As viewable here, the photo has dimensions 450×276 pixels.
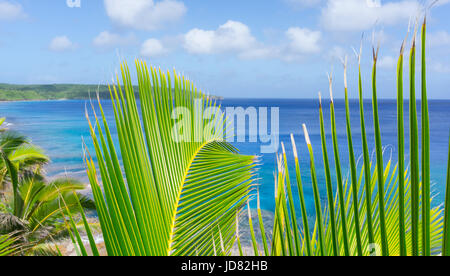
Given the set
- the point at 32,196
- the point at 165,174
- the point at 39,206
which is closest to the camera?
the point at 165,174

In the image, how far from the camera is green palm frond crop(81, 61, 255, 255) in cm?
71

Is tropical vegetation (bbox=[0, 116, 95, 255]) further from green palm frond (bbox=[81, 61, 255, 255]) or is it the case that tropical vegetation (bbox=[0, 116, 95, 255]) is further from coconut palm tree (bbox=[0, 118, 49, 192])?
green palm frond (bbox=[81, 61, 255, 255])

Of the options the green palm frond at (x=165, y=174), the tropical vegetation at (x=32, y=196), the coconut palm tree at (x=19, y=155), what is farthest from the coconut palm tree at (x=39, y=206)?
the green palm frond at (x=165, y=174)

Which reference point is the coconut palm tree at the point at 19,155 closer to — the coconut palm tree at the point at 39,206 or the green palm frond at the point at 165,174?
the coconut palm tree at the point at 39,206

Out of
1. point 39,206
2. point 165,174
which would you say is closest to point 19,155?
point 39,206

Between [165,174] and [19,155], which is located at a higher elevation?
[165,174]

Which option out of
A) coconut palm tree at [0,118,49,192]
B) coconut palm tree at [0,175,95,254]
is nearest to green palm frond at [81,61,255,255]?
coconut palm tree at [0,118,49,192]

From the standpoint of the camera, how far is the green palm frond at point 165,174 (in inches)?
27.8

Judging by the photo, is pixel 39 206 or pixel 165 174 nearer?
pixel 165 174

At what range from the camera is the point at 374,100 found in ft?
1.31

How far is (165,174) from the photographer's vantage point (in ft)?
3.43

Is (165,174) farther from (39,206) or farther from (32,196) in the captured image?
(39,206)

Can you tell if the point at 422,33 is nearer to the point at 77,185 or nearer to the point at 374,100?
the point at 374,100
